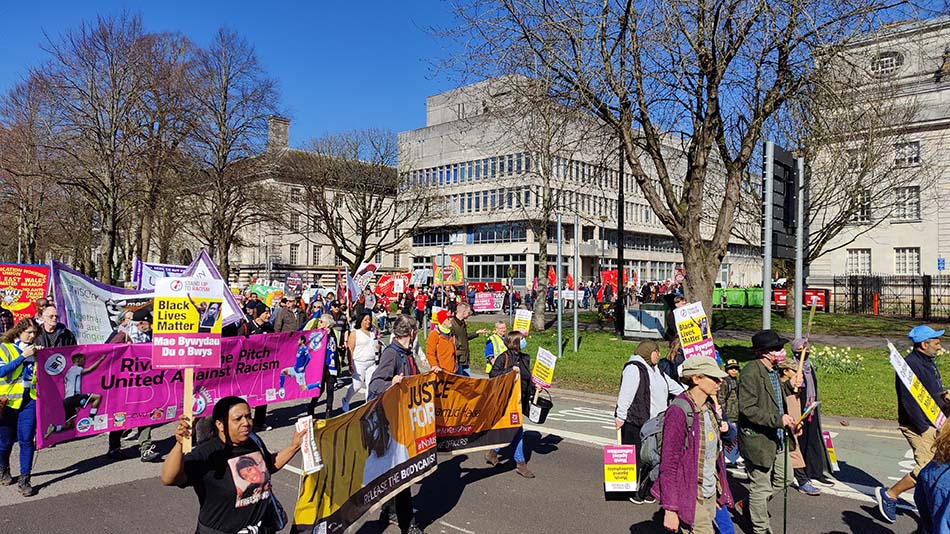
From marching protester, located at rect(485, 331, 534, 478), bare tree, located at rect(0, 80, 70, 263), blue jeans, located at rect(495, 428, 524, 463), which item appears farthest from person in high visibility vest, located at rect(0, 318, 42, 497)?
bare tree, located at rect(0, 80, 70, 263)

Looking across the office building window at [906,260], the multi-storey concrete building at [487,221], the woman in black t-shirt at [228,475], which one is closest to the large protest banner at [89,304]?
the woman in black t-shirt at [228,475]

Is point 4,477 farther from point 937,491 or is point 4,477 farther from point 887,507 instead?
point 887,507

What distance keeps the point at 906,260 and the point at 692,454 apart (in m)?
47.5

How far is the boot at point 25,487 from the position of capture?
7109 mm

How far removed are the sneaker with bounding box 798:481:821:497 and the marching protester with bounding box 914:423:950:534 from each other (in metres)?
3.83

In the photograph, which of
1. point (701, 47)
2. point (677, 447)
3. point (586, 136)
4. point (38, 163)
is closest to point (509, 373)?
point (677, 447)

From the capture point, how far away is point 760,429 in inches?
231

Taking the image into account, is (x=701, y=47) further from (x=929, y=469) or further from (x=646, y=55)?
(x=929, y=469)

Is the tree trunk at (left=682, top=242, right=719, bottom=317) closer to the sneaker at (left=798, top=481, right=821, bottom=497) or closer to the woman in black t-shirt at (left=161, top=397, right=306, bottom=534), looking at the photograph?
the sneaker at (left=798, top=481, right=821, bottom=497)

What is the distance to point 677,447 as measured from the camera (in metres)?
4.38

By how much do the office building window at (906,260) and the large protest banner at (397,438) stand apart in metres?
44.7

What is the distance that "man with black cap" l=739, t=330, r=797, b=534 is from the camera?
579 cm

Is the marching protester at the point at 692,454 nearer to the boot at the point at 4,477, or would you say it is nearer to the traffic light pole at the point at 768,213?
the traffic light pole at the point at 768,213

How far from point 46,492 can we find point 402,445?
13.9 feet
